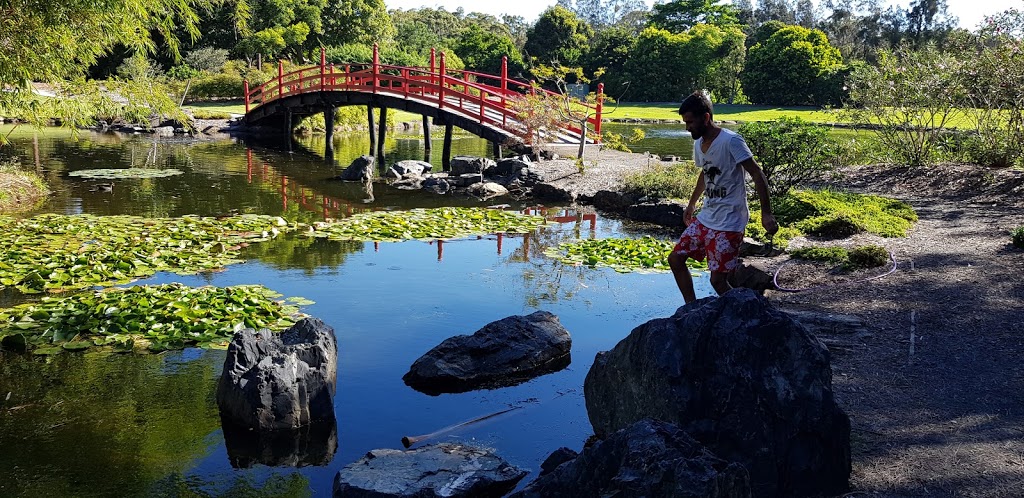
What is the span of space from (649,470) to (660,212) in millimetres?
10845

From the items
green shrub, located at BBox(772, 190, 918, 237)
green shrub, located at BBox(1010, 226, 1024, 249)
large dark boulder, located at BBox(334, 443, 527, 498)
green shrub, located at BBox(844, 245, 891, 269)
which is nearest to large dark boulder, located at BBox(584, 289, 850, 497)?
large dark boulder, located at BBox(334, 443, 527, 498)

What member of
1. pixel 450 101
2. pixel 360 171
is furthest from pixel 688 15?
pixel 360 171

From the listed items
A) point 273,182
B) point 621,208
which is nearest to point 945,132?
Result: point 621,208

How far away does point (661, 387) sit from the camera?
436cm

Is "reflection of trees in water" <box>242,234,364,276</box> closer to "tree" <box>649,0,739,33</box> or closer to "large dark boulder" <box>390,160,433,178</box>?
"large dark boulder" <box>390,160,433,178</box>

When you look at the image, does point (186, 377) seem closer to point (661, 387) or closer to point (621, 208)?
point (661, 387)

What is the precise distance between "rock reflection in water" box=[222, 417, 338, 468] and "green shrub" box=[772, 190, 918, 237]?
7.40 m

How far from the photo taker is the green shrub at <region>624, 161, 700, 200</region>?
1466cm

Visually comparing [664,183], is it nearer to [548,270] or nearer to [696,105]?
[548,270]

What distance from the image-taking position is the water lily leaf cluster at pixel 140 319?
6969mm

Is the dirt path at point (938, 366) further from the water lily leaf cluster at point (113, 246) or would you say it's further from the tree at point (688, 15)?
the tree at point (688, 15)

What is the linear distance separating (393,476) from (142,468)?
1.58 m

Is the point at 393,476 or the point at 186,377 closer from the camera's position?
the point at 393,476

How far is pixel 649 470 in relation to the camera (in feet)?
10.5
